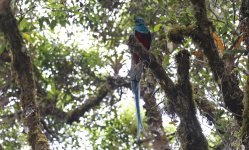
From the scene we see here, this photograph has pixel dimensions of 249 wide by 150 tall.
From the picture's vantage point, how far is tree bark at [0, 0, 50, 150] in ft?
10.3

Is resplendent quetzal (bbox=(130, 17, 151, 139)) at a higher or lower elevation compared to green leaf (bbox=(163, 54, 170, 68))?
higher

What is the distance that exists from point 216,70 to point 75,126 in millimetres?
3638

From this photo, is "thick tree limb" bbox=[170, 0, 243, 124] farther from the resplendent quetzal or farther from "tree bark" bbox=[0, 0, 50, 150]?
"tree bark" bbox=[0, 0, 50, 150]

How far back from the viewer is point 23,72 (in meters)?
3.36

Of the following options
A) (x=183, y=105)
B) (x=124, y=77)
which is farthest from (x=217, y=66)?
(x=124, y=77)

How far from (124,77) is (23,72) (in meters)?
2.30

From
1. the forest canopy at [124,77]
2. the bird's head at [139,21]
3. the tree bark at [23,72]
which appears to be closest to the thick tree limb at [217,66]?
the forest canopy at [124,77]

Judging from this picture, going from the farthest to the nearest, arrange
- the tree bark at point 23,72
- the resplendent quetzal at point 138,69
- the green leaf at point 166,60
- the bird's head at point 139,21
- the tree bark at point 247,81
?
1. the bird's head at point 139,21
2. the resplendent quetzal at point 138,69
3. the tree bark at point 23,72
4. the green leaf at point 166,60
5. the tree bark at point 247,81

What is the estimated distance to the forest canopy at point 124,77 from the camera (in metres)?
2.67

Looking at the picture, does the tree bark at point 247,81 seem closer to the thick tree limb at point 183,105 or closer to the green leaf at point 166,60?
the thick tree limb at point 183,105

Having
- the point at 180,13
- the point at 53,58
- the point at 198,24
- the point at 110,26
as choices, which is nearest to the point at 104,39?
the point at 110,26

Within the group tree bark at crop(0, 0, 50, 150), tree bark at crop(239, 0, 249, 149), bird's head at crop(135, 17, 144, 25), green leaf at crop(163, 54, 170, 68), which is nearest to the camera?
tree bark at crop(239, 0, 249, 149)

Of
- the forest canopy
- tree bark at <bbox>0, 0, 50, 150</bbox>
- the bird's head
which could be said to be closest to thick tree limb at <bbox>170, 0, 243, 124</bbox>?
the forest canopy

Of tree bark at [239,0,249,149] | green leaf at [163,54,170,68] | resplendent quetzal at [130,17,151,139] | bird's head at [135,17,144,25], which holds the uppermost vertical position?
bird's head at [135,17,144,25]
